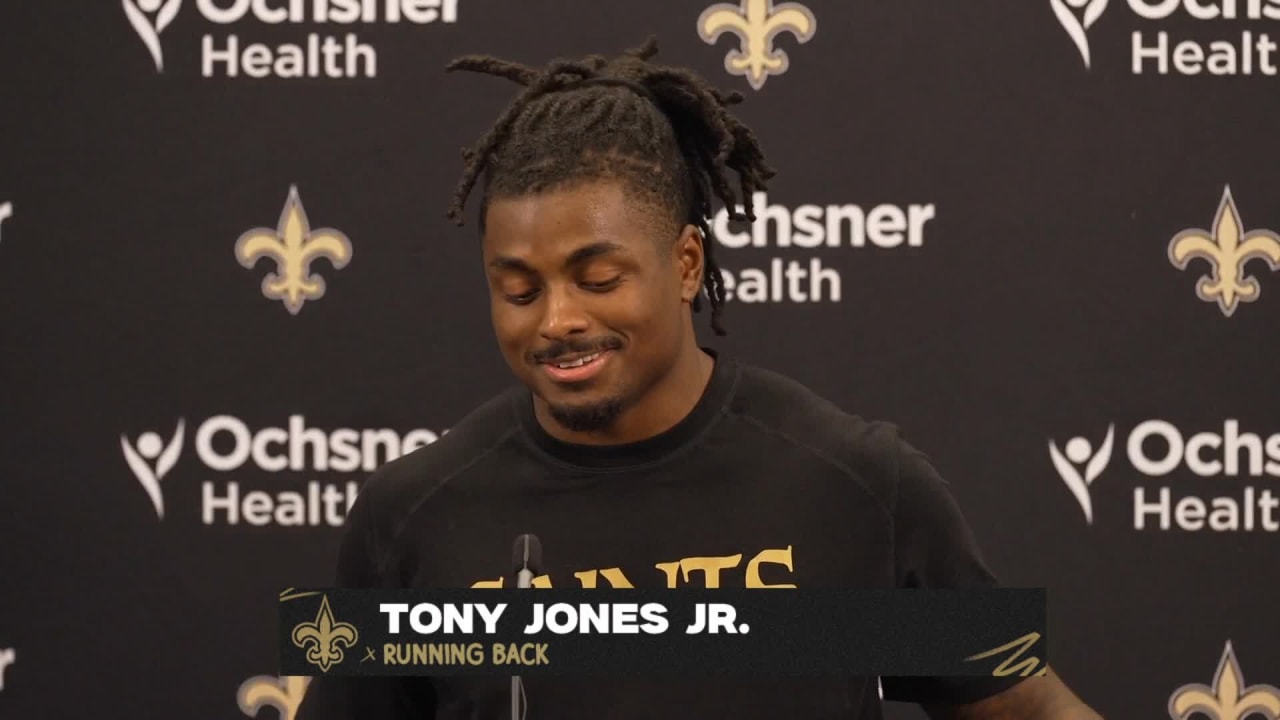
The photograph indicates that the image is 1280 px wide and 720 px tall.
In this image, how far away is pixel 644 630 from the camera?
1141 mm

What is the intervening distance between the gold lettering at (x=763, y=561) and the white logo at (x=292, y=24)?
1.12 meters

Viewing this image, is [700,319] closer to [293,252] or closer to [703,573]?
[293,252]

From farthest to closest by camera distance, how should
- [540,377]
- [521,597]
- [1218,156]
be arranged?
[1218,156] → [540,377] → [521,597]

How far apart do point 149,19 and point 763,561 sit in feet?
4.52

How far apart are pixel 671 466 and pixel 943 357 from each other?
833 mm

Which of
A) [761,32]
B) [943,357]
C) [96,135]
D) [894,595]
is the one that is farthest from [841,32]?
[894,595]

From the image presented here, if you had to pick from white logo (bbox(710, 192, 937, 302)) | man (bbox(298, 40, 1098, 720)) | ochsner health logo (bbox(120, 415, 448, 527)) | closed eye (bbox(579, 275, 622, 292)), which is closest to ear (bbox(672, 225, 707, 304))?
man (bbox(298, 40, 1098, 720))

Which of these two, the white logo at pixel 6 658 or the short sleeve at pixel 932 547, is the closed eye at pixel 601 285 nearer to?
the short sleeve at pixel 932 547

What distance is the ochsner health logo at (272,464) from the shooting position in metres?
2.29

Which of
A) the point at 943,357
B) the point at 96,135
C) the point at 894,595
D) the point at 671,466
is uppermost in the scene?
the point at 96,135

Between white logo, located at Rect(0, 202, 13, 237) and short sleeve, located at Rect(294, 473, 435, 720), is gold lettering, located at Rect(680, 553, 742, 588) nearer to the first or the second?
short sleeve, located at Rect(294, 473, 435, 720)

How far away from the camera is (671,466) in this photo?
154 cm

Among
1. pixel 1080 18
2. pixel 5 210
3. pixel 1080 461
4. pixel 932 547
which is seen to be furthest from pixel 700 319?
pixel 5 210

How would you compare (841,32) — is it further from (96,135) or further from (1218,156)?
(96,135)
